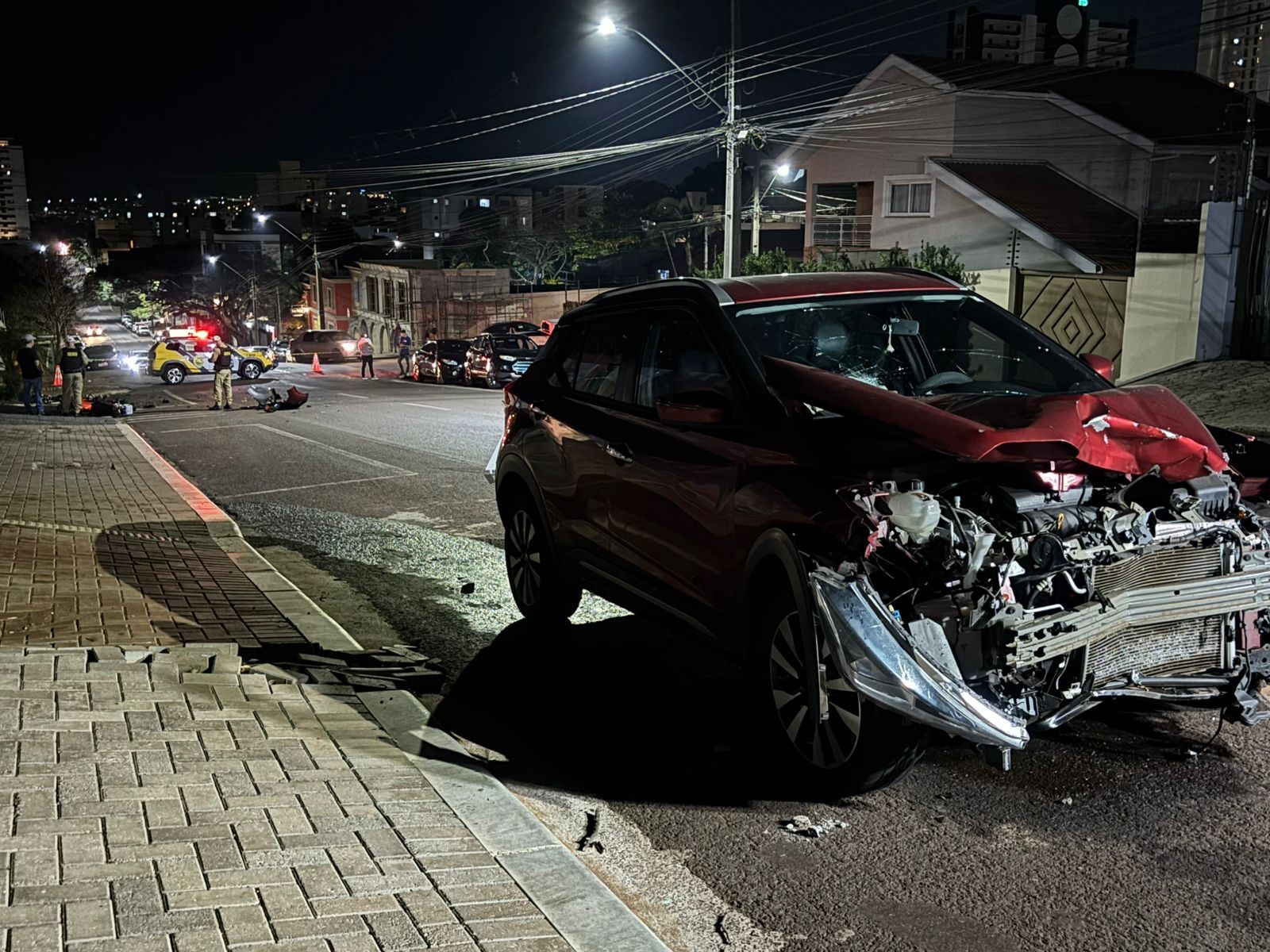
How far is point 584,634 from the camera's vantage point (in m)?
7.06

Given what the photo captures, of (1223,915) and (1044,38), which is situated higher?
(1044,38)

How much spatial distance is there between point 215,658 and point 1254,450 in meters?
5.08

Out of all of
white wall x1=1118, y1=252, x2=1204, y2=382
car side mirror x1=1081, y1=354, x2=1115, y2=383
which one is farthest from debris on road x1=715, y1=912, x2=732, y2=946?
white wall x1=1118, y1=252, x2=1204, y2=382

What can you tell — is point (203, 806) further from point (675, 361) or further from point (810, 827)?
point (675, 361)

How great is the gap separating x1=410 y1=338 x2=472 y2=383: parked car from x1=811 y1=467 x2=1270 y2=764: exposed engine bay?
32985 mm

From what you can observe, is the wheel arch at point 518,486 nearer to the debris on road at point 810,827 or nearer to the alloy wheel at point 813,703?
the alloy wheel at point 813,703

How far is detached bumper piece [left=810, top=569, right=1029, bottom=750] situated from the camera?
13.2ft

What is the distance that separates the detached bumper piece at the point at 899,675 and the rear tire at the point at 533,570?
9.41ft

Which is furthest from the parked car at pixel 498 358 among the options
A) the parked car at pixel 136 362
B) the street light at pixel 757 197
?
the parked car at pixel 136 362

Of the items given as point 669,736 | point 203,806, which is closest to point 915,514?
point 669,736

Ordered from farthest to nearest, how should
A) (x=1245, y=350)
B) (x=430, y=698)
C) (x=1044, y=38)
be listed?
(x=1044, y=38)
(x=1245, y=350)
(x=430, y=698)

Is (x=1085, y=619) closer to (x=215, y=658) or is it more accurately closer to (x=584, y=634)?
(x=584, y=634)

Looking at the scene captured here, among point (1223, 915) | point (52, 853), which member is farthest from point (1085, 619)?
point (52, 853)

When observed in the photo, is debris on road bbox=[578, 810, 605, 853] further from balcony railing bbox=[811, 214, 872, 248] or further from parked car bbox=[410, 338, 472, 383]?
parked car bbox=[410, 338, 472, 383]
